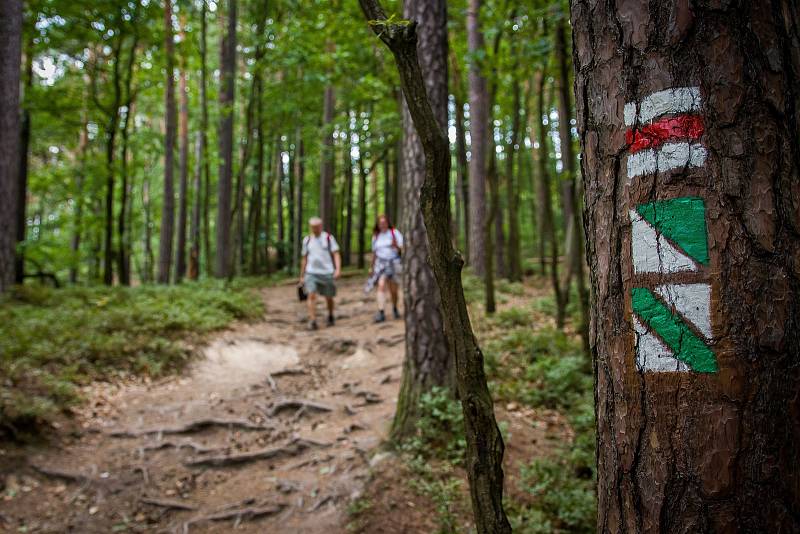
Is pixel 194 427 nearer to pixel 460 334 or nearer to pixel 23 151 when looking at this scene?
pixel 460 334

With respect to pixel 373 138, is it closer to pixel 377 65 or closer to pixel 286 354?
pixel 377 65

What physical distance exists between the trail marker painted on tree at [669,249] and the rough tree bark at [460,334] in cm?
64

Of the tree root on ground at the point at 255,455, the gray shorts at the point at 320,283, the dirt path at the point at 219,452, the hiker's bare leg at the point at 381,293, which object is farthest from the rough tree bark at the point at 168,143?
the tree root on ground at the point at 255,455

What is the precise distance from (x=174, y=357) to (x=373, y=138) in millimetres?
9729

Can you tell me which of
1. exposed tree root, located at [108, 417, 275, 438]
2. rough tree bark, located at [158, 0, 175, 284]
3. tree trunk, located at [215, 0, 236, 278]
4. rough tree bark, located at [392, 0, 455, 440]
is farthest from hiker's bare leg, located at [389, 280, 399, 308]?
rough tree bark, located at [158, 0, 175, 284]

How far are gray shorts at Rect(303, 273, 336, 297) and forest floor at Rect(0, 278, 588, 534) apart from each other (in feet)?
6.76

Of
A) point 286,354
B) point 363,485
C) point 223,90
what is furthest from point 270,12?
point 363,485

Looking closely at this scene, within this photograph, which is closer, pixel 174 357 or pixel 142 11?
pixel 174 357

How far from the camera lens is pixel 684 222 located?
123 cm

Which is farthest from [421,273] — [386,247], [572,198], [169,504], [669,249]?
[386,247]

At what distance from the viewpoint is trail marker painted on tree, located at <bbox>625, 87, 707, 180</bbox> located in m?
1.22

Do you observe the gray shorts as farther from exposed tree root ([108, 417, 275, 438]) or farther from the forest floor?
exposed tree root ([108, 417, 275, 438])

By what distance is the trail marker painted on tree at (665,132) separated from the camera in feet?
4.01

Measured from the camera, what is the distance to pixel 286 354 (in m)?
8.56
